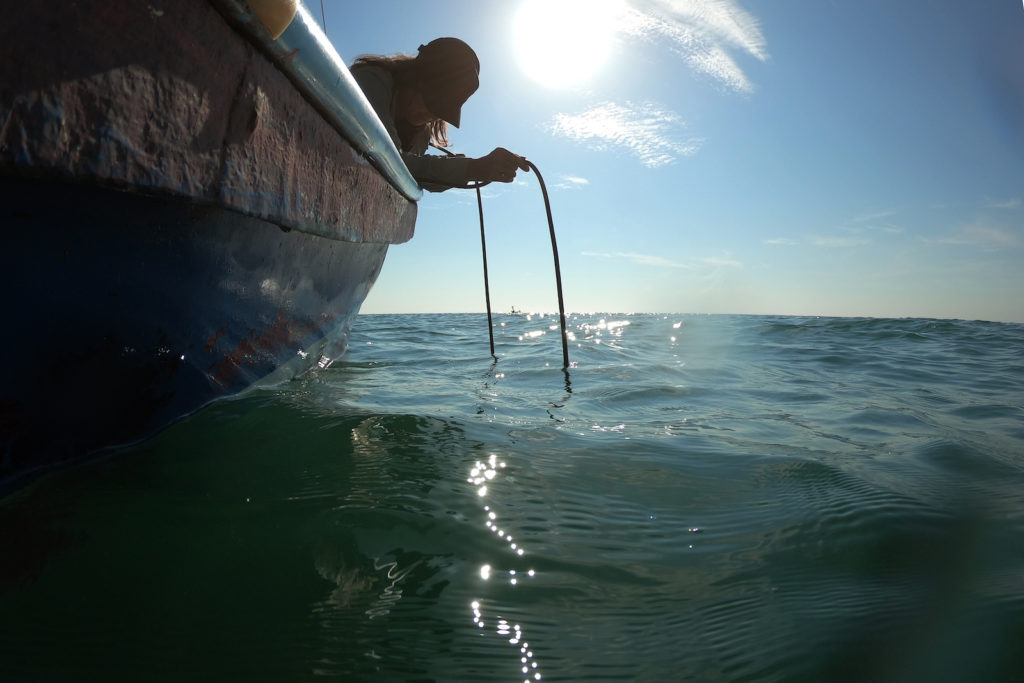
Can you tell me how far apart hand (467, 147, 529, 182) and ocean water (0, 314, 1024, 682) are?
2080 mm

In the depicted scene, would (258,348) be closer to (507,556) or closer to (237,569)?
(237,569)

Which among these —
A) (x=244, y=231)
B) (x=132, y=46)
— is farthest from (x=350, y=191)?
(x=132, y=46)

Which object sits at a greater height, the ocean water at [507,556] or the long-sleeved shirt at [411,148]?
the long-sleeved shirt at [411,148]

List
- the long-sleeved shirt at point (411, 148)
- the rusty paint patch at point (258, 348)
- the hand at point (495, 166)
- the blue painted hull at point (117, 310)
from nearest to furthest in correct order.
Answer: the blue painted hull at point (117, 310) < the rusty paint patch at point (258, 348) < the long-sleeved shirt at point (411, 148) < the hand at point (495, 166)

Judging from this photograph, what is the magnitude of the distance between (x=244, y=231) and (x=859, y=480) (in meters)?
1.95

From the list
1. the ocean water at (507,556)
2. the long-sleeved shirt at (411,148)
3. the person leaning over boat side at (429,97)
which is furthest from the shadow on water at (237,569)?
the person leaning over boat side at (429,97)

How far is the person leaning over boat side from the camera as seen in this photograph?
2.87m

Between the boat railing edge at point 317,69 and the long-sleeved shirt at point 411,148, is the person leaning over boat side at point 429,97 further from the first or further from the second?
the boat railing edge at point 317,69

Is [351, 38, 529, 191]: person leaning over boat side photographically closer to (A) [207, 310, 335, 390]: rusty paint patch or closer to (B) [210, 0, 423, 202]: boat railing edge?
(B) [210, 0, 423, 202]: boat railing edge

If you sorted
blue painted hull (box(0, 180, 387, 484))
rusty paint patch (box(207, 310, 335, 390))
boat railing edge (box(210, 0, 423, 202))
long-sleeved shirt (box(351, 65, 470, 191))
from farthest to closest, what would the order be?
long-sleeved shirt (box(351, 65, 470, 191)), rusty paint patch (box(207, 310, 335, 390)), boat railing edge (box(210, 0, 423, 202)), blue painted hull (box(0, 180, 387, 484))

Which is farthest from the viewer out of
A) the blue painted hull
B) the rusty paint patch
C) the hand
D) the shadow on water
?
the hand

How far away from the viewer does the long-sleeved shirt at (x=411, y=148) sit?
277cm

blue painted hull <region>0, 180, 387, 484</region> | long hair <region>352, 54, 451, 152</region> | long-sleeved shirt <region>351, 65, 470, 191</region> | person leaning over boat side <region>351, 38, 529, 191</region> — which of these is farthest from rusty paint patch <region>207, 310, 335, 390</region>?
long hair <region>352, 54, 451, 152</region>

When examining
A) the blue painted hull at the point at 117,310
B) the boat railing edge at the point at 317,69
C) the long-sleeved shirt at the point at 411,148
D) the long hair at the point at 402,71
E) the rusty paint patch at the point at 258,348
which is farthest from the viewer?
the long hair at the point at 402,71
